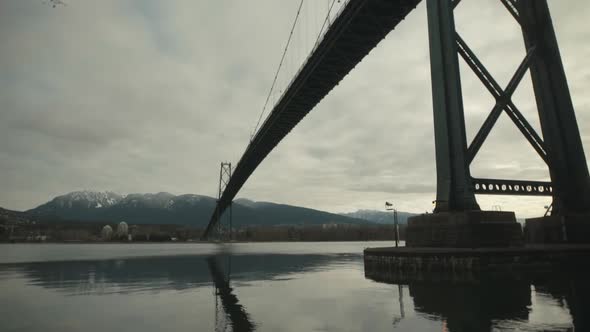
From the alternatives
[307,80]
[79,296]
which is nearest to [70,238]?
[307,80]

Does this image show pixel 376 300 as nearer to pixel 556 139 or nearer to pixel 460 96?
pixel 460 96

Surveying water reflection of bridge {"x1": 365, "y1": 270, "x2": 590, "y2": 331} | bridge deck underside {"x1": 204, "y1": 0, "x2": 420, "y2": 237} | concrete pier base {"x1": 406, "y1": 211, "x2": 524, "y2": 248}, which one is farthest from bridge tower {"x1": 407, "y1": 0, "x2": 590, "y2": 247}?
bridge deck underside {"x1": 204, "y1": 0, "x2": 420, "y2": 237}

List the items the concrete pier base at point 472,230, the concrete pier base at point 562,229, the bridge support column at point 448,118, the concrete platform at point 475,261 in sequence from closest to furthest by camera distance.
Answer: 1. the concrete platform at point 475,261
2. the concrete pier base at point 472,230
3. the bridge support column at point 448,118
4. the concrete pier base at point 562,229

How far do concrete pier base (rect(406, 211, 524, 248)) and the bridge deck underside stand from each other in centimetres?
1402

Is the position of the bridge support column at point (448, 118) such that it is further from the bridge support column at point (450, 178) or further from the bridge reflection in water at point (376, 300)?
the bridge reflection in water at point (376, 300)

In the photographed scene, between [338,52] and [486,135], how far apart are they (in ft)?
45.3

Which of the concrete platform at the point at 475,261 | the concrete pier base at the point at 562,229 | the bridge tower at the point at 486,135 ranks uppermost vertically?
the bridge tower at the point at 486,135

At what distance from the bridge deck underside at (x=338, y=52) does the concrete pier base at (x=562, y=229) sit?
14.9 m

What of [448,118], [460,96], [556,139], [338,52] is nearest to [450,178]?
[448,118]

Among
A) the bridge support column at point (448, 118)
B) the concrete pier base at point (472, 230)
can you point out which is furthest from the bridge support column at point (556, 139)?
the bridge support column at point (448, 118)

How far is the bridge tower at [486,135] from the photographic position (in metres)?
16.4

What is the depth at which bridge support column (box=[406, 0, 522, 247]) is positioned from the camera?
52.1 feet

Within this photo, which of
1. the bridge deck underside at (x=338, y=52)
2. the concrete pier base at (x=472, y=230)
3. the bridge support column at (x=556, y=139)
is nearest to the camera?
the concrete pier base at (x=472, y=230)

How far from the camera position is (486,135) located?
1809 centimetres
